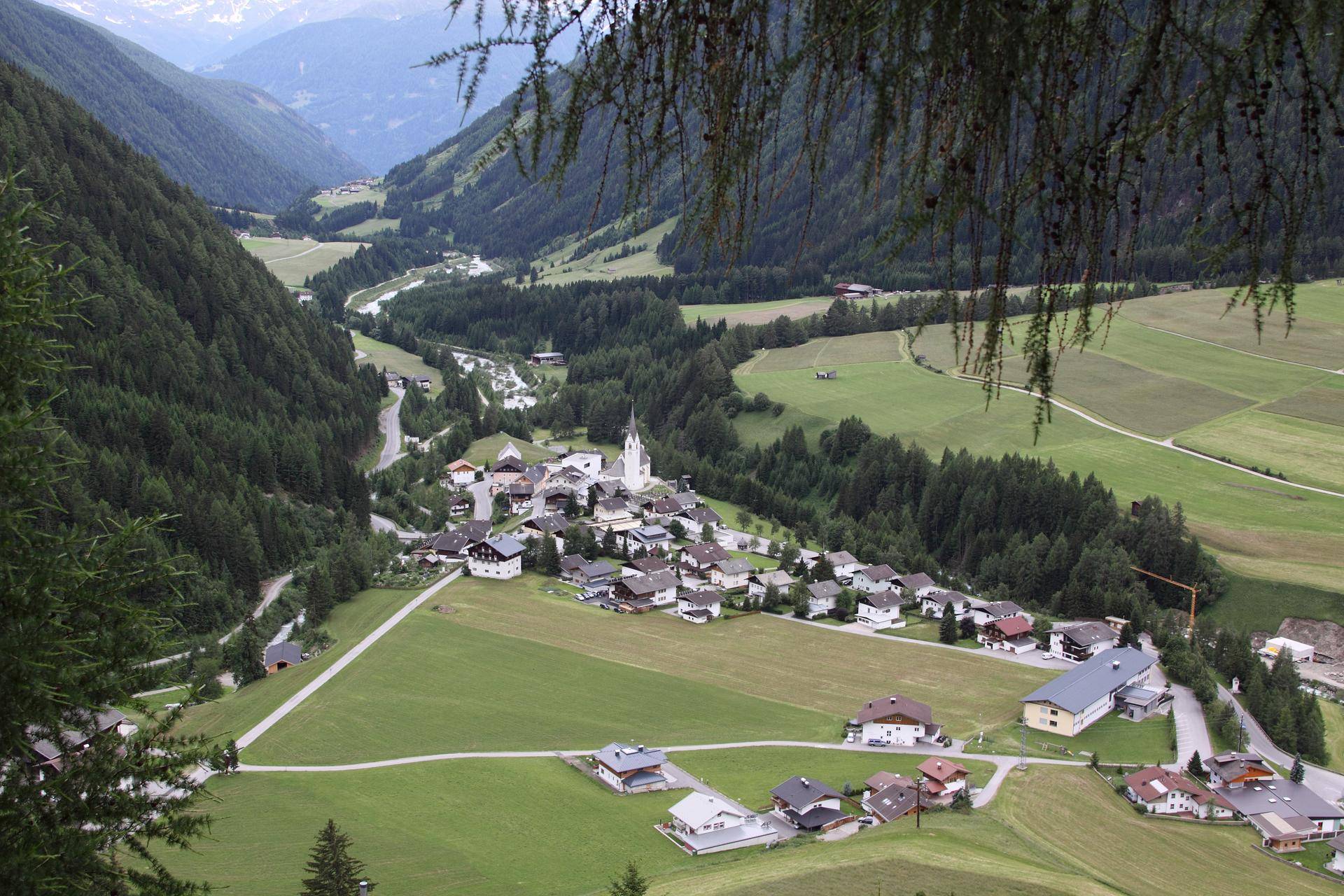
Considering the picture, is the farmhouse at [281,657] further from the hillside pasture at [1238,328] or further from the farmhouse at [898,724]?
the hillside pasture at [1238,328]

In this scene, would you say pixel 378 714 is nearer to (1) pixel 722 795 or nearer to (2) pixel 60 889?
(1) pixel 722 795

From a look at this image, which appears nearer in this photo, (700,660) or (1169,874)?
(1169,874)

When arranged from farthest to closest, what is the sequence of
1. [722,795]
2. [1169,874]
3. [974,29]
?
[722,795]
[1169,874]
[974,29]

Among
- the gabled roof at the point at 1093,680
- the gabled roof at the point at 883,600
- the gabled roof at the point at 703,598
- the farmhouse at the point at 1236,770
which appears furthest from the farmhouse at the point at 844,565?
the farmhouse at the point at 1236,770

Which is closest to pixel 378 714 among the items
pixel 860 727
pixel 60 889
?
pixel 860 727

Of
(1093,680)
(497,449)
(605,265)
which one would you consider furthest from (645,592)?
(605,265)

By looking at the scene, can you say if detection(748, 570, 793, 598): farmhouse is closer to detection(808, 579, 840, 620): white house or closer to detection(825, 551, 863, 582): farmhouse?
detection(808, 579, 840, 620): white house

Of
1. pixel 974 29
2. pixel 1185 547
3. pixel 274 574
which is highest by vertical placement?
pixel 974 29
